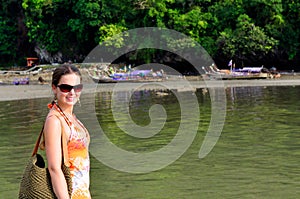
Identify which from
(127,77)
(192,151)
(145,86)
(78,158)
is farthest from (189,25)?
(78,158)

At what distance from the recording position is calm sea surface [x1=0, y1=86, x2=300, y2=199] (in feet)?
36.3

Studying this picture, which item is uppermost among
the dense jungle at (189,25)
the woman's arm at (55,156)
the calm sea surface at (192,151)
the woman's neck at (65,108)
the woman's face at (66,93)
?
the dense jungle at (189,25)

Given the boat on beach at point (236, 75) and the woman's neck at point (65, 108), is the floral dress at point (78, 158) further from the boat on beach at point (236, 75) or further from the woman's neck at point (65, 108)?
the boat on beach at point (236, 75)

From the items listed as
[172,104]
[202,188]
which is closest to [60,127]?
[202,188]

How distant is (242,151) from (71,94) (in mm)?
10379

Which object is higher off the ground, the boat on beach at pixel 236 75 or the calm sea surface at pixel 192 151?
the boat on beach at pixel 236 75

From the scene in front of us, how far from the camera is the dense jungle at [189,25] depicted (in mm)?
52062

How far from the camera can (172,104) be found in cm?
2862

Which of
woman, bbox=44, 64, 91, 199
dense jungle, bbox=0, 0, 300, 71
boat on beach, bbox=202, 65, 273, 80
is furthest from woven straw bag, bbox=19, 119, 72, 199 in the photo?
dense jungle, bbox=0, 0, 300, 71

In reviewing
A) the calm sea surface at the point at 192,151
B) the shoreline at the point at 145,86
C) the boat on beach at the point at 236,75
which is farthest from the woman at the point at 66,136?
the boat on beach at the point at 236,75

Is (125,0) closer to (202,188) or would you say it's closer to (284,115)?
(284,115)

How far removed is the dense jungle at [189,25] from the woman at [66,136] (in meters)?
47.8

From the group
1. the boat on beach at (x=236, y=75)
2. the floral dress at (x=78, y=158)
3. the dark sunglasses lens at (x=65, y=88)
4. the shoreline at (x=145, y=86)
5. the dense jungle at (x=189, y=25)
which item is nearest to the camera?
the floral dress at (x=78, y=158)

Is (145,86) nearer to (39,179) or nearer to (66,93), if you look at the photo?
(66,93)
